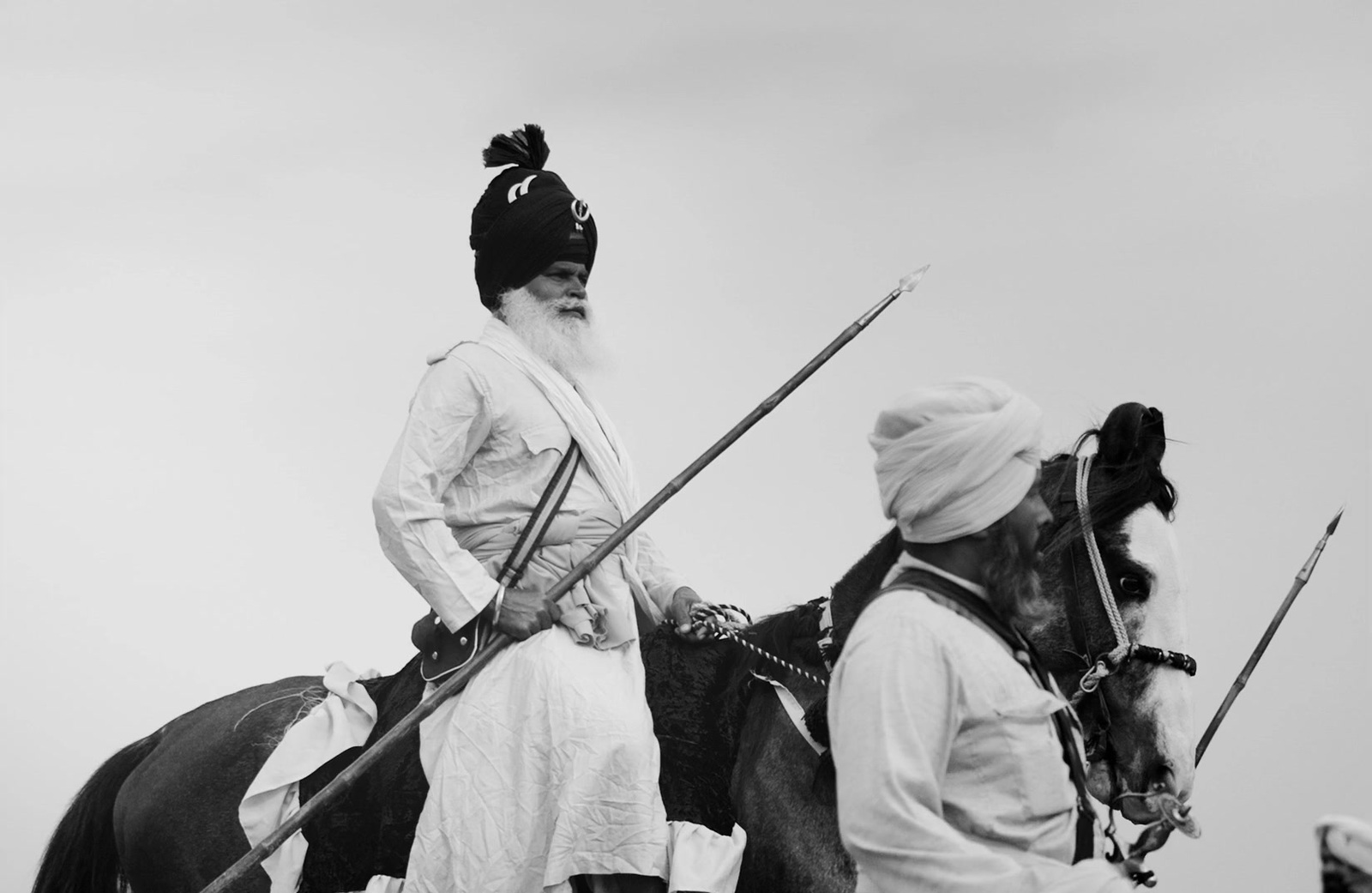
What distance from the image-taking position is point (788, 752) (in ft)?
13.5

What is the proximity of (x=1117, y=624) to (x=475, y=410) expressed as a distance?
1.84 m

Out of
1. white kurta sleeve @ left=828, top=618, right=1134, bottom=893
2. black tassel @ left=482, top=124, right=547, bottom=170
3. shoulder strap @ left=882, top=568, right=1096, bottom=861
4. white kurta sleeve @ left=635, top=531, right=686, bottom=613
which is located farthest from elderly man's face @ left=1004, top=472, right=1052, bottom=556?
black tassel @ left=482, top=124, right=547, bottom=170

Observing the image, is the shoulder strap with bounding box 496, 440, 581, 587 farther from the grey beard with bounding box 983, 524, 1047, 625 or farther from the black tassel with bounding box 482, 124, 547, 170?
the grey beard with bounding box 983, 524, 1047, 625

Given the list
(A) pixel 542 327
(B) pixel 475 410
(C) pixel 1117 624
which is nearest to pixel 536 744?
(B) pixel 475 410

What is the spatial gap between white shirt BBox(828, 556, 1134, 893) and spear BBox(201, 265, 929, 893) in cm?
165

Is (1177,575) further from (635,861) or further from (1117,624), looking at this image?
(635,861)

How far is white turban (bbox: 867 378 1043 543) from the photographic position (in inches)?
95.1

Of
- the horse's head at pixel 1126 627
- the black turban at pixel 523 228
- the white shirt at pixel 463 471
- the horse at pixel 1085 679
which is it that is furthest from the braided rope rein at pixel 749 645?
the black turban at pixel 523 228

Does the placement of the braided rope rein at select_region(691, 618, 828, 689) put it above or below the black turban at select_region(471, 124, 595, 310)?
below

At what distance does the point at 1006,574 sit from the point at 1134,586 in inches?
73.1

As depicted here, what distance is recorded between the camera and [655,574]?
4.76 metres

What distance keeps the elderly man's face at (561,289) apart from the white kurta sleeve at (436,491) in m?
0.36

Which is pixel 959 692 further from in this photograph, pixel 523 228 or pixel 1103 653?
pixel 523 228

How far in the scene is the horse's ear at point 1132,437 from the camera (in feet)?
14.5
